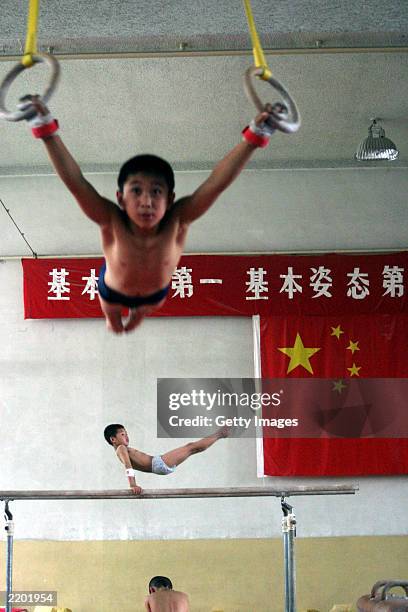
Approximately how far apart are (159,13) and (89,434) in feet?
13.7

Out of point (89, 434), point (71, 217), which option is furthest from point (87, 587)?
point (71, 217)

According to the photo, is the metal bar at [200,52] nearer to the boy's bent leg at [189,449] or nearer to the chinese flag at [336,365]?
the chinese flag at [336,365]

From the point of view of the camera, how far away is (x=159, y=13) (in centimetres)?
525

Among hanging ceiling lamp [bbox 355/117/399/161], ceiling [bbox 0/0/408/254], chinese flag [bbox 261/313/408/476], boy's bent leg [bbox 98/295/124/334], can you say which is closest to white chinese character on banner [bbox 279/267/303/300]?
chinese flag [bbox 261/313/408/476]

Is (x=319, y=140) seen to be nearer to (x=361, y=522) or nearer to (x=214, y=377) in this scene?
(x=214, y=377)

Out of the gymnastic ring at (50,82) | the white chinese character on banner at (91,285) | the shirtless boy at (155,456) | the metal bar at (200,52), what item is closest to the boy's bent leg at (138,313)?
the gymnastic ring at (50,82)

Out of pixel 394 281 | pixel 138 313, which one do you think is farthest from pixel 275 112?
pixel 394 281

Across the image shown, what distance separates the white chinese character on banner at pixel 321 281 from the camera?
827cm

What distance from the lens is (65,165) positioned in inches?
118

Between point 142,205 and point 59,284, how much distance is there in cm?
533

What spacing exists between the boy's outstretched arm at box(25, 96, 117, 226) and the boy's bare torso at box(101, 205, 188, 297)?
89 mm

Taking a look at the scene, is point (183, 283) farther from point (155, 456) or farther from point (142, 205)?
point (142, 205)

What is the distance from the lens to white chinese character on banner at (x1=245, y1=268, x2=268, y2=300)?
827cm

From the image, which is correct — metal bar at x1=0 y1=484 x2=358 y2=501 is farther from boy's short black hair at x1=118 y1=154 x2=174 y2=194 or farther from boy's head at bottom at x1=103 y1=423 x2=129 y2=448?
boy's short black hair at x1=118 y1=154 x2=174 y2=194
